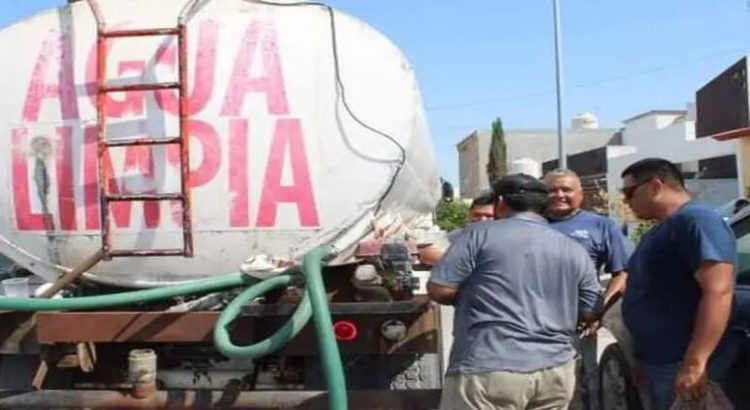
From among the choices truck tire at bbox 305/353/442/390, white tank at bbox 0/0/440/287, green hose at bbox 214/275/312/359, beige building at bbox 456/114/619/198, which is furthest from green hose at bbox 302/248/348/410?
beige building at bbox 456/114/619/198

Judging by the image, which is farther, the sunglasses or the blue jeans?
the sunglasses

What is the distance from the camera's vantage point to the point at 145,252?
4516mm

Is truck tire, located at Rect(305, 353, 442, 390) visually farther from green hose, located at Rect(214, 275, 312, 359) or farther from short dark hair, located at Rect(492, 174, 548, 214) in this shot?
short dark hair, located at Rect(492, 174, 548, 214)

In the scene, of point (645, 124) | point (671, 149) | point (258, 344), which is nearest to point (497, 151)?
point (645, 124)

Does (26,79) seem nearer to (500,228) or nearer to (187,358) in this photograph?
(187,358)

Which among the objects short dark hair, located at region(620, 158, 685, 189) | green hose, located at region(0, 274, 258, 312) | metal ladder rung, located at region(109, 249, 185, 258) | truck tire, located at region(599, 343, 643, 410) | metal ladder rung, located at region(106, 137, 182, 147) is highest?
metal ladder rung, located at region(106, 137, 182, 147)

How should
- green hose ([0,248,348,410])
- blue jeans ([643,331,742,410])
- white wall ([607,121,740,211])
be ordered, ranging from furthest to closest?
white wall ([607,121,740,211]) < green hose ([0,248,348,410]) < blue jeans ([643,331,742,410])

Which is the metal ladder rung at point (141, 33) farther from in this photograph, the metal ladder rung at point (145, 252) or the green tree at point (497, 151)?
the green tree at point (497, 151)

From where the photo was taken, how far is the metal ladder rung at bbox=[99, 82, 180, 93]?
439cm

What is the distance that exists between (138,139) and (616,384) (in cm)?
240

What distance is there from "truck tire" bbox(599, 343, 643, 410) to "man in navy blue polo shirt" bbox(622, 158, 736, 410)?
44cm

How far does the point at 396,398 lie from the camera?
429 centimetres

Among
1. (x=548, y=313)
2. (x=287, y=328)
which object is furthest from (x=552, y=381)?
(x=287, y=328)

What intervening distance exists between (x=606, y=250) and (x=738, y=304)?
1.44m
